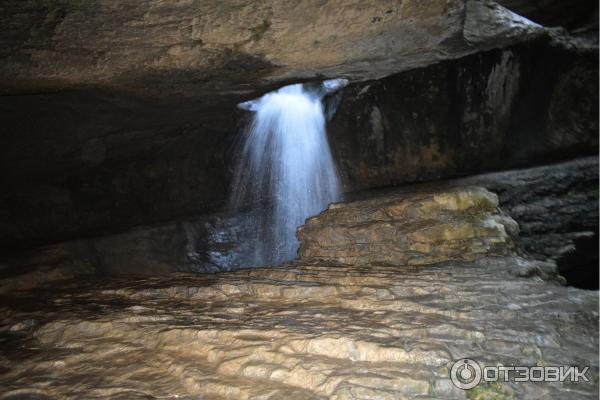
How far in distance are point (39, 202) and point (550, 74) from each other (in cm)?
953

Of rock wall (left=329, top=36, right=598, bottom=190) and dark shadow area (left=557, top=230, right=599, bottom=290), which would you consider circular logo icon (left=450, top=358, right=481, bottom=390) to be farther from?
rock wall (left=329, top=36, right=598, bottom=190)

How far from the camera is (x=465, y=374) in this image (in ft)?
6.57

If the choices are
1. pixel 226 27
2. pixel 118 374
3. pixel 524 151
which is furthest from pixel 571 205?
pixel 118 374

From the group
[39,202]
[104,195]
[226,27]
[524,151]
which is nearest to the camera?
[226,27]

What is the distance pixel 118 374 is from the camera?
2.26m

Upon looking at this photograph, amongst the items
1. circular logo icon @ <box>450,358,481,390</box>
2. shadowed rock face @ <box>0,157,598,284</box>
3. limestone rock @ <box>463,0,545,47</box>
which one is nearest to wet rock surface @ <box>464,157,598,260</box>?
shadowed rock face @ <box>0,157,598,284</box>

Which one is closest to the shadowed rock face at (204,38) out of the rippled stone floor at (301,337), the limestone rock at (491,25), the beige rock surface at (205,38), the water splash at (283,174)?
the beige rock surface at (205,38)

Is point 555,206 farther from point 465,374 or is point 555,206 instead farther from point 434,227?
point 465,374

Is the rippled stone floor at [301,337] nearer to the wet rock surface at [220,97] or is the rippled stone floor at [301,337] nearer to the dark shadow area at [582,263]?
the wet rock surface at [220,97]

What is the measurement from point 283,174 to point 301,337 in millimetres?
6830

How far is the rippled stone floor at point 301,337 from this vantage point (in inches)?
79.5

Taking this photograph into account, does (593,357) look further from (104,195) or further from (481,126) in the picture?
(104,195)

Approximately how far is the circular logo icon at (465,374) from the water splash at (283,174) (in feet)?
19.7

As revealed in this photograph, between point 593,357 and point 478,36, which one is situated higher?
point 478,36
